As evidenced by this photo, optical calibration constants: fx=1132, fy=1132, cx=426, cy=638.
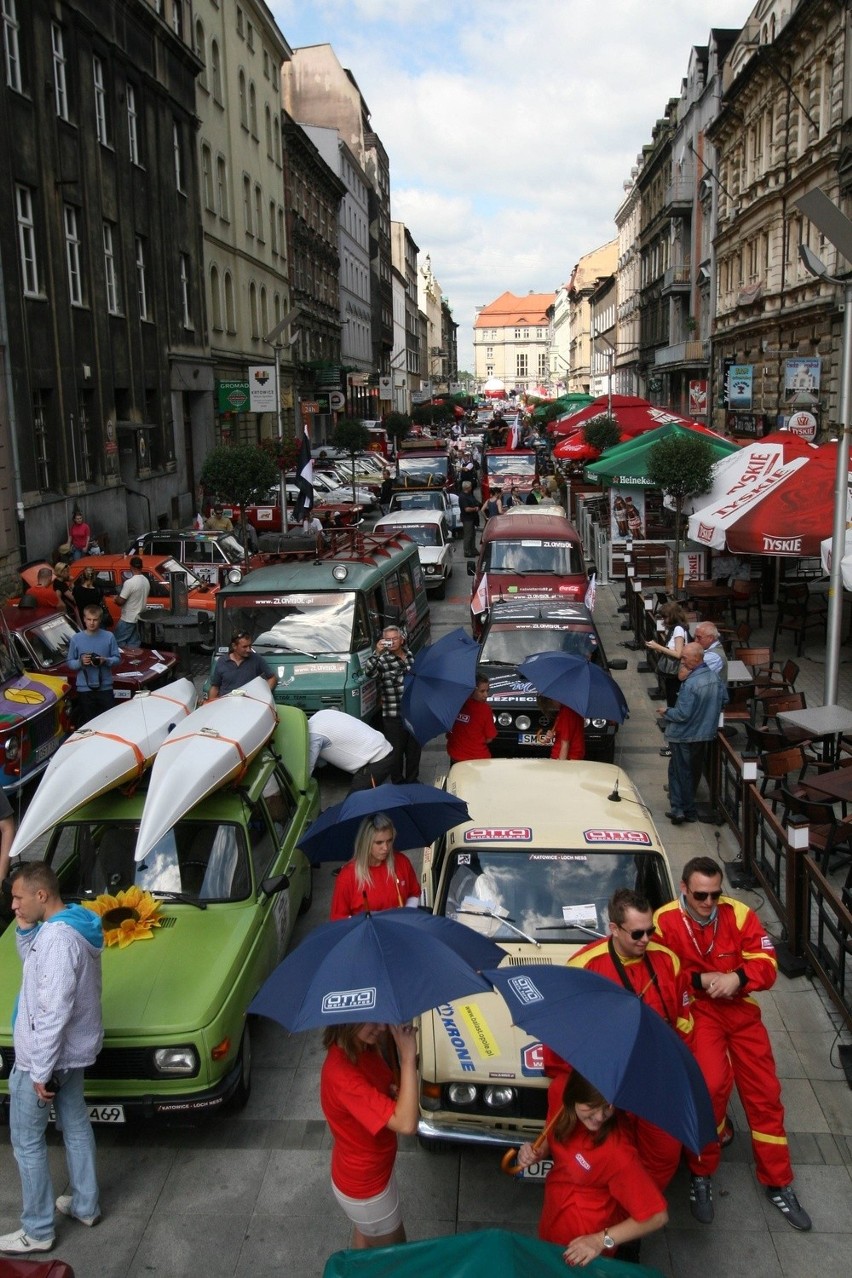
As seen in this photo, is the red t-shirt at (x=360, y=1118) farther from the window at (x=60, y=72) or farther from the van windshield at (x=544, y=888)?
the window at (x=60, y=72)

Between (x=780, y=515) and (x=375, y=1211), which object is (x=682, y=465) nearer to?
(x=780, y=515)

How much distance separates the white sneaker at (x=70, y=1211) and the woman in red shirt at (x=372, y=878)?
5.94ft

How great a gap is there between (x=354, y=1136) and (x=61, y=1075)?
1.68 meters

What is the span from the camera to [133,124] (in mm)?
30469

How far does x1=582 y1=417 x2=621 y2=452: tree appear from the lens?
2805 centimetres

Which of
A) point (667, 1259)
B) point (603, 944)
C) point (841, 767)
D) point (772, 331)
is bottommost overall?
point (667, 1259)

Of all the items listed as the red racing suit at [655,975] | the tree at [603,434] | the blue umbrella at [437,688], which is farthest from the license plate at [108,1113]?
the tree at [603,434]

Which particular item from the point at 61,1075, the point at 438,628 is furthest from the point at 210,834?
the point at 438,628

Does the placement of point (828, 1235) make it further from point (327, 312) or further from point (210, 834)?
point (327, 312)

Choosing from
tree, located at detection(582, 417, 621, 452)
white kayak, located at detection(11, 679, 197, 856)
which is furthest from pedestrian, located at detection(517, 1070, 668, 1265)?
tree, located at detection(582, 417, 621, 452)

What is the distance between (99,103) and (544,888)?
2719 cm

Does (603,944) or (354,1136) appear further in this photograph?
(603,944)

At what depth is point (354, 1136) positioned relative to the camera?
4.20 m

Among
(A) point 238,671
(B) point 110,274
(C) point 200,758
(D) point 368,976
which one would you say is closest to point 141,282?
(B) point 110,274
